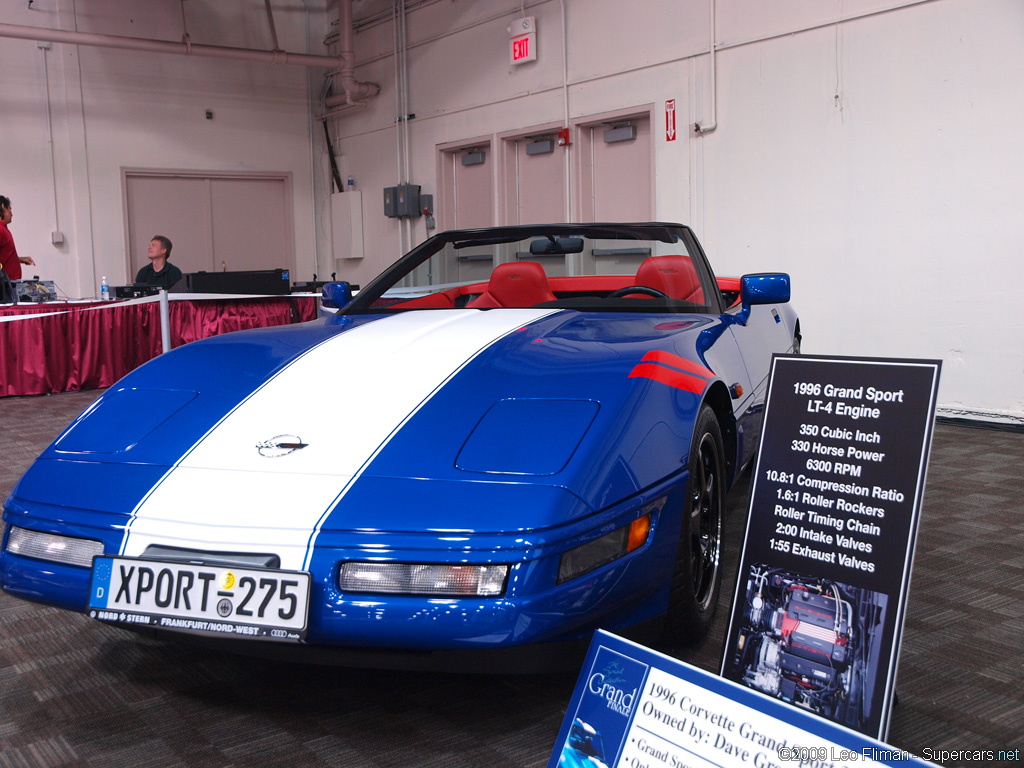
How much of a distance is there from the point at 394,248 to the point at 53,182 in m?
3.82

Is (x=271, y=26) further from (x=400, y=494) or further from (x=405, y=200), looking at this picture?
(x=400, y=494)

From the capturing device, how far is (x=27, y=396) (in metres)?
6.90

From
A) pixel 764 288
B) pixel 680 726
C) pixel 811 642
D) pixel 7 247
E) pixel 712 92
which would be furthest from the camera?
pixel 7 247

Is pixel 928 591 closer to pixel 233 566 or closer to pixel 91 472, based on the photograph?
pixel 233 566

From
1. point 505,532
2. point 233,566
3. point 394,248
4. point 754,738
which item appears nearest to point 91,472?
point 233,566

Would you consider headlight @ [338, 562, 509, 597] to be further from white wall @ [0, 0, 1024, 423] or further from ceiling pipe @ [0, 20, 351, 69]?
ceiling pipe @ [0, 20, 351, 69]

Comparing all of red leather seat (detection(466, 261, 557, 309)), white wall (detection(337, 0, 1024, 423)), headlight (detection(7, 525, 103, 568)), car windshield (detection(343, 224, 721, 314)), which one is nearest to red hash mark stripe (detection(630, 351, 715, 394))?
car windshield (detection(343, 224, 721, 314))

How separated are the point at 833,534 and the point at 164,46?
10175 millimetres

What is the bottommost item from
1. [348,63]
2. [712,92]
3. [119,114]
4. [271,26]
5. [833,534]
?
[833,534]

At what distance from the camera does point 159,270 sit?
829 cm

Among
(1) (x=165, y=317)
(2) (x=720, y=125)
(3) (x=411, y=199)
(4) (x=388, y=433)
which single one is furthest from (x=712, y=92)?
(4) (x=388, y=433)

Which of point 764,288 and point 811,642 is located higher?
point 764,288

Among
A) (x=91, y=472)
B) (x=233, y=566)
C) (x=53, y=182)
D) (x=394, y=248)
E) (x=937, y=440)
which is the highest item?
(x=53, y=182)

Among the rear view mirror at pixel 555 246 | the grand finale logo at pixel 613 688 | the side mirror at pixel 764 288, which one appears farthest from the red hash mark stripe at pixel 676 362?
the rear view mirror at pixel 555 246
